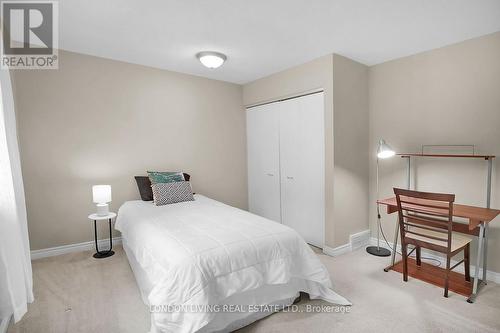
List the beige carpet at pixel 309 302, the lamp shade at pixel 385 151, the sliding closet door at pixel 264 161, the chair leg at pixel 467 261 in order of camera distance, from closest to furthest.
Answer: the beige carpet at pixel 309 302 → the chair leg at pixel 467 261 → the lamp shade at pixel 385 151 → the sliding closet door at pixel 264 161

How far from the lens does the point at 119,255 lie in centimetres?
312

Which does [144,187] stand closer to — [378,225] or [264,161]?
[264,161]

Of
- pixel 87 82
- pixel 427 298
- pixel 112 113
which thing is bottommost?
pixel 427 298

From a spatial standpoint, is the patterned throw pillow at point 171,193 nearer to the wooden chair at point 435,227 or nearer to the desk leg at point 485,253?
the wooden chair at point 435,227

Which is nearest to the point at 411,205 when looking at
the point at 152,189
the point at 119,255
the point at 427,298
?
the point at 427,298

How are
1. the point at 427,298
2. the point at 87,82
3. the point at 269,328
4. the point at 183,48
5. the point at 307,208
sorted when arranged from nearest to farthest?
the point at 269,328, the point at 427,298, the point at 183,48, the point at 87,82, the point at 307,208

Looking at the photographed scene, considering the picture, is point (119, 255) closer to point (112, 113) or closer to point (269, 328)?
point (112, 113)

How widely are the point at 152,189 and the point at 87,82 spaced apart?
146cm

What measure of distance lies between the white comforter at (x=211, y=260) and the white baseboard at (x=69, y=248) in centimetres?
105

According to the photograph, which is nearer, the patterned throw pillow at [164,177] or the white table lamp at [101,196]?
the white table lamp at [101,196]

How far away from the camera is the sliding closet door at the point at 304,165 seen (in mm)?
3299

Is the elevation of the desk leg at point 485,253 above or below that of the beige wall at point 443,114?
below

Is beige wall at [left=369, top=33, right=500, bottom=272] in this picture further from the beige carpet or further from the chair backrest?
the beige carpet

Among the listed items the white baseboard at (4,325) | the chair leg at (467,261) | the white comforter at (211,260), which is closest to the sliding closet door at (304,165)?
the white comforter at (211,260)
